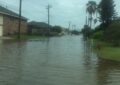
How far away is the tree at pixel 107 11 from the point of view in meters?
95.2

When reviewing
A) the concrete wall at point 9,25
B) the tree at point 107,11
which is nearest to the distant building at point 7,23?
the concrete wall at point 9,25

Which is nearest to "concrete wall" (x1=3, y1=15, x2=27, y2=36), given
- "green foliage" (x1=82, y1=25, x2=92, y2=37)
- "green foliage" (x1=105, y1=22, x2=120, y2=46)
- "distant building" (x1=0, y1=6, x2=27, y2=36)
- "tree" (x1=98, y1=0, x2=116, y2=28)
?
"distant building" (x1=0, y1=6, x2=27, y2=36)

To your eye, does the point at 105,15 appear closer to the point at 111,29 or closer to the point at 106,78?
the point at 111,29

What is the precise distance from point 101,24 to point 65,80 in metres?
86.5

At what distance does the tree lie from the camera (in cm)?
9525

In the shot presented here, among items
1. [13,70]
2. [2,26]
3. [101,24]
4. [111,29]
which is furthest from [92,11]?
[13,70]

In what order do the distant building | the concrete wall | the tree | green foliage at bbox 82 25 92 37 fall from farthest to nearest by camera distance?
1. green foliage at bbox 82 25 92 37
2. the tree
3. the concrete wall
4. the distant building

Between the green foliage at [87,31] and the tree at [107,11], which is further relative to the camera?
the green foliage at [87,31]

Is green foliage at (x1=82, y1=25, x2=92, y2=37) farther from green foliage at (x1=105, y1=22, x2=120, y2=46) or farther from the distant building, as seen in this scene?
green foliage at (x1=105, y1=22, x2=120, y2=46)

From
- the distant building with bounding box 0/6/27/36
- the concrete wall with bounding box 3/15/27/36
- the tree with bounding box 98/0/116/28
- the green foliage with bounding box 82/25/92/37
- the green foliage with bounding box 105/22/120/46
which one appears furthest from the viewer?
the green foliage with bounding box 82/25/92/37

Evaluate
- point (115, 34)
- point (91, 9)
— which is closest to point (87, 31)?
point (91, 9)

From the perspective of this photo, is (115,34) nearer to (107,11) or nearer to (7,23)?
(7,23)

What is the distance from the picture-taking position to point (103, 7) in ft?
315

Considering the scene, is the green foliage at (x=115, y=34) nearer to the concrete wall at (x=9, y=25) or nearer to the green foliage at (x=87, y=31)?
the concrete wall at (x=9, y=25)
